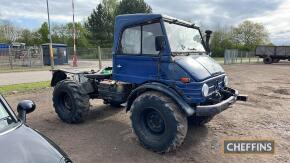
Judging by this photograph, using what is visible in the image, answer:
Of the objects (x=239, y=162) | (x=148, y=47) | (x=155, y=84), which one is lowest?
(x=239, y=162)

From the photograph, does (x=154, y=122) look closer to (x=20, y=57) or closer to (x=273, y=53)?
(x=20, y=57)

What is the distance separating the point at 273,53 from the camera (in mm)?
35531

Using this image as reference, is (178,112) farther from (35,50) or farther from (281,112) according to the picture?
(35,50)

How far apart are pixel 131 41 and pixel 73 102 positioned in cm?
197

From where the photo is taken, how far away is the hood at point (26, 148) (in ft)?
7.52

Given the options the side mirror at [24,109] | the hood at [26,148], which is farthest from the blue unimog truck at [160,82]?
the hood at [26,148]

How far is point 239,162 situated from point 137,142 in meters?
1.88

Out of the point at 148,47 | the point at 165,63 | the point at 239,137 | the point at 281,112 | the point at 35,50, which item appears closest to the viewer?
the point at 165,63

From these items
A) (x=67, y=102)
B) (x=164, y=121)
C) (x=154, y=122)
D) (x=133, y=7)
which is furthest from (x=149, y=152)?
(x=133, y=7)

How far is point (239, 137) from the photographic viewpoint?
217 inches

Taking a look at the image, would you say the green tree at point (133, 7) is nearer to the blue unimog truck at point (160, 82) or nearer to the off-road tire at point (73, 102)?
the off-road tire at point (73, 102)

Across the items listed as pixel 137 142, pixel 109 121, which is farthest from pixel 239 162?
pixel 109 121

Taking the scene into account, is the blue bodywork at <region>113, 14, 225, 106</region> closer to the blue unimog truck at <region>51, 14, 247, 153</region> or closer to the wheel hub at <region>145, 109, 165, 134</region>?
the blue unimog truck at <region>51, 14, 247, 153</region>

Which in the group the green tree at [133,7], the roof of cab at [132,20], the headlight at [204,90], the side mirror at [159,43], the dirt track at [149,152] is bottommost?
the dirt track at [149,152]
